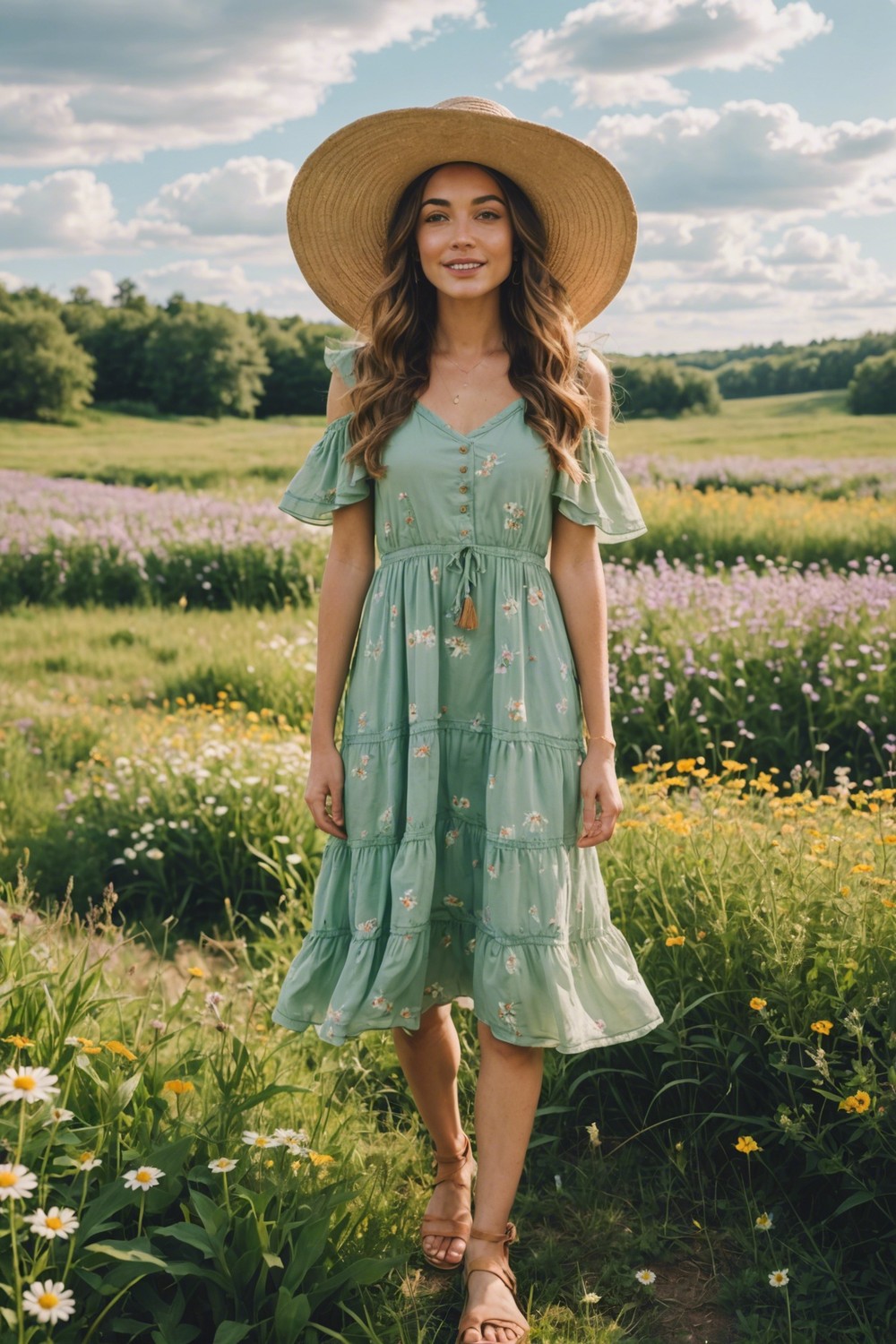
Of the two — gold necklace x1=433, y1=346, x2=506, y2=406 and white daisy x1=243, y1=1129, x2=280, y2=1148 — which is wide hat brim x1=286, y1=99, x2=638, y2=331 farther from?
white daisy x1=243, y1=1129, x2=280, y2=1148

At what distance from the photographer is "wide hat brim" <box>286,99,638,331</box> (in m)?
2.46

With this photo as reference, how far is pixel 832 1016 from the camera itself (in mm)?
2686

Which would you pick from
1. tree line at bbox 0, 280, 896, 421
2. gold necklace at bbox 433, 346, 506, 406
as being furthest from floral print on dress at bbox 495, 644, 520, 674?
tree line at bbox 0, 280, 896, 421

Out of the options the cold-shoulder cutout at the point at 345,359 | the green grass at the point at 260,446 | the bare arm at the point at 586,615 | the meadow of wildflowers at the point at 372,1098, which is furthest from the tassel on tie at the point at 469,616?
the green grass at the point at 260,446

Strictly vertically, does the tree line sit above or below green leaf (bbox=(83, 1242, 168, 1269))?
above

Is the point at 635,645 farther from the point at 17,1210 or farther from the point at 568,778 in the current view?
the point at 17,1210

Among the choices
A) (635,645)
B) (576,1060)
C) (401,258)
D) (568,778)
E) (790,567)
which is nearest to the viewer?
(568,778)

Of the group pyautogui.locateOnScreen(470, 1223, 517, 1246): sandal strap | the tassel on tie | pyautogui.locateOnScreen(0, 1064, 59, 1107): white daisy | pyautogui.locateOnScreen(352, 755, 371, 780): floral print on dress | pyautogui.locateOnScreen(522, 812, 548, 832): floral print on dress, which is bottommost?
pyautogui.locateOnScreen(470, 1223, 517, 1246): sandal strap

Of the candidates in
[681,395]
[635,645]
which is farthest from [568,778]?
[681,395]

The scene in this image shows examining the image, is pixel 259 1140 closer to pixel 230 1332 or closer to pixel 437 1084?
pixel 230 1332

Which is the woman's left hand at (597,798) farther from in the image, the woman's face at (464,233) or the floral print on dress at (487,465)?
the woman's face at (464,233)

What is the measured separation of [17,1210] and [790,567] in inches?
325

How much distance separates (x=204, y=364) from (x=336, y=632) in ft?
79.8

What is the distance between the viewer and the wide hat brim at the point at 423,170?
246cm
